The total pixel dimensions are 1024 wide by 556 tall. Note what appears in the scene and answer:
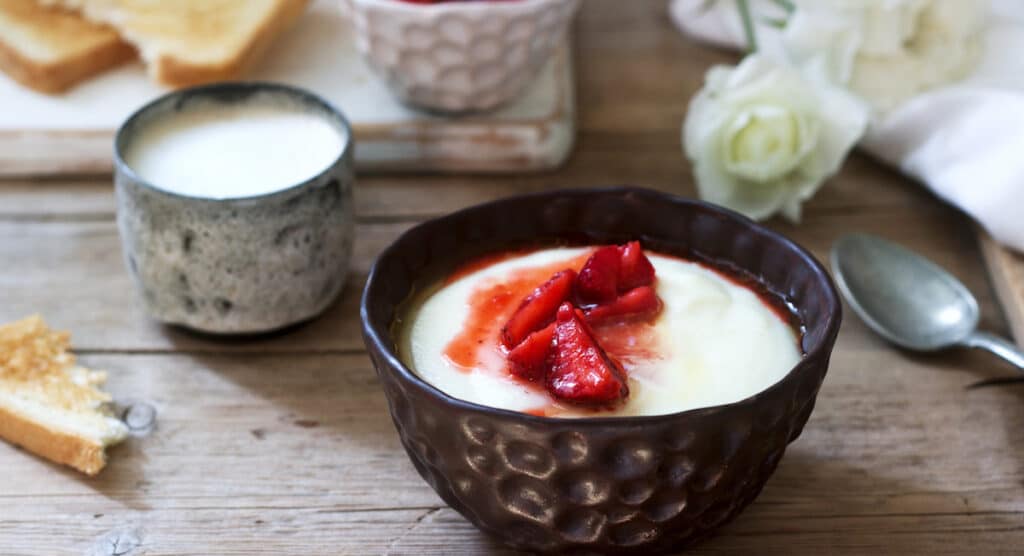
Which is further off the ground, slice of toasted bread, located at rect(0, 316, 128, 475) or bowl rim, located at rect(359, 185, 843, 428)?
bowl rim, located at rect(359, 185, 843, 428)

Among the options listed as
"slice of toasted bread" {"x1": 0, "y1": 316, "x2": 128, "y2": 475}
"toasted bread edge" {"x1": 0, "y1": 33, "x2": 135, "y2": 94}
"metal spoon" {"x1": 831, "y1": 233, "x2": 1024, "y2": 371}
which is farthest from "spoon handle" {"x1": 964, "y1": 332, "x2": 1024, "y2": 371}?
"toasted bread edge" {"x1": 0, "y1": 33, "x2": 135, "y2": 94}

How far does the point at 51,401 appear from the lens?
117 cm

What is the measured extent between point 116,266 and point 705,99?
0.84 metres

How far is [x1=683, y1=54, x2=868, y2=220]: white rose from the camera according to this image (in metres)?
1.49

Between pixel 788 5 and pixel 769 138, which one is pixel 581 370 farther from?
pixel 788 5

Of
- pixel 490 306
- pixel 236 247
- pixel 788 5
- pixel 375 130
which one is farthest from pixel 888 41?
pixel 236 247

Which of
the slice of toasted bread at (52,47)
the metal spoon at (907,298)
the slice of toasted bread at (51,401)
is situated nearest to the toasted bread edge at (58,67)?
the slice of toasted bread at (52,47)

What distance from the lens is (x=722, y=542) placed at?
101cm

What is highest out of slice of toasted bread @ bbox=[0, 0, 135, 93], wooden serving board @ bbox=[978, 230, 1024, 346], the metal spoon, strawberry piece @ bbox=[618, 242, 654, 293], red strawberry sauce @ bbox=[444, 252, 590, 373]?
strawberry piece @ bbox=[618, 242, 654, 293]

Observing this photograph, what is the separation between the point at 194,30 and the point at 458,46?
476 millimetres

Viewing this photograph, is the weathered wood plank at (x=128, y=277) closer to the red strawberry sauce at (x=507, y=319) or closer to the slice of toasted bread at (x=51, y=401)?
the slice of toasted bread at (x=51, y=401)

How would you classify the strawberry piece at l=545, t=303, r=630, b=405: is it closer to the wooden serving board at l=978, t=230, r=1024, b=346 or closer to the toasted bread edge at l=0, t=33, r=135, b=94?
the wooden serving board at l=978, t=230, r=1024, b=346

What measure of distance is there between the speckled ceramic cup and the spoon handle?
738 millimetres

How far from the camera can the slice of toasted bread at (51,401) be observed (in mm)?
1114
